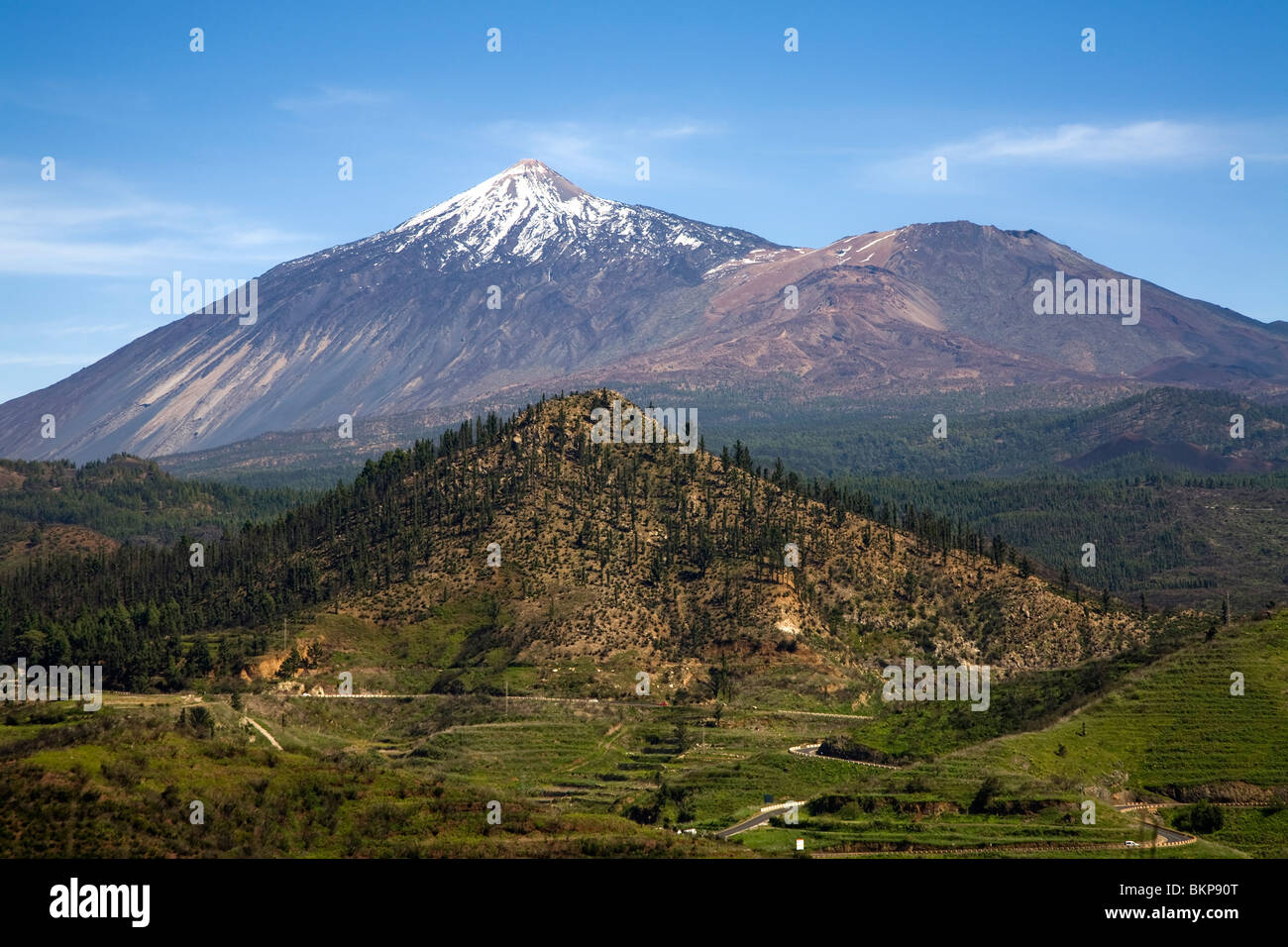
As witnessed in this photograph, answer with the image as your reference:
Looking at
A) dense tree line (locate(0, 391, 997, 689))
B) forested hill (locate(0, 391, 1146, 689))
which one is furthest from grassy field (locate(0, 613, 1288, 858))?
dense tree line (locate(0, 391, 997, 689))

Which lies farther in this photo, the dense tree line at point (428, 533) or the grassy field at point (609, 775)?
the dense tree line at point (428, 533)

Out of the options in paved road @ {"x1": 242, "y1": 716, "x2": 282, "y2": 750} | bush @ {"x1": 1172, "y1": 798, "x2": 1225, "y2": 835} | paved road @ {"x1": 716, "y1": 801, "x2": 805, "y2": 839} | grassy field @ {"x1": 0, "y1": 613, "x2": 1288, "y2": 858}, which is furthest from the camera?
paved road @ {"x1": 242, "y1": 716, "x2": 282, "y2": 750}

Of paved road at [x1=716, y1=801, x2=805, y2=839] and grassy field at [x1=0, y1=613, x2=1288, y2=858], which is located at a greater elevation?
grassy field at [x1=0, y1=613, x2=1288, y2=858]

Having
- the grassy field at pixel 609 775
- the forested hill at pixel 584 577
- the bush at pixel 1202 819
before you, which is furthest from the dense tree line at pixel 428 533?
the bush at pixel 1202 819

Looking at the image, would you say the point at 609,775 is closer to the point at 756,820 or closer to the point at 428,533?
the point at 756,820

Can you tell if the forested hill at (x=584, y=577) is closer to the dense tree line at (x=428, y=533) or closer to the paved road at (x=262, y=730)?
the dense tree line at (x=428, y=533)

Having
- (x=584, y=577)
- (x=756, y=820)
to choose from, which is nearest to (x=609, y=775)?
(x=756, y=820)

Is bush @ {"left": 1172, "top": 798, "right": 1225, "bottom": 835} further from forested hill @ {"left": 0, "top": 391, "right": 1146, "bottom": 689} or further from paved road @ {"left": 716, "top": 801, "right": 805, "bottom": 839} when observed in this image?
forested hill @ {"left": 0, "top": 391, "right": 1146, "bottom": 689}
